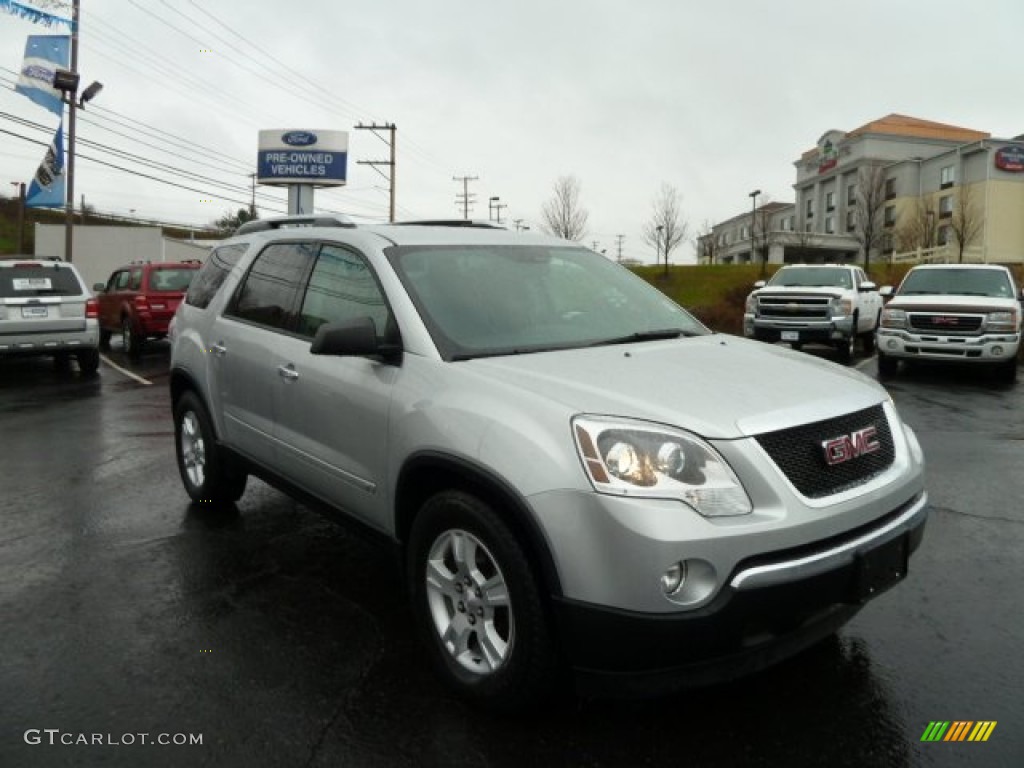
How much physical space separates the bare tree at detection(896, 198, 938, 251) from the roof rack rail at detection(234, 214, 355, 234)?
5580cm

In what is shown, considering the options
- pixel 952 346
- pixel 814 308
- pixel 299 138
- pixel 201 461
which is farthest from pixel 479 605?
pixel 299 138

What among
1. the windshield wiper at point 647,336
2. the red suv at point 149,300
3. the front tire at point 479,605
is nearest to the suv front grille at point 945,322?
the windshield wiper at point 647,336

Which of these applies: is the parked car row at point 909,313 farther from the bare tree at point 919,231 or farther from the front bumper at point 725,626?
the bare tree at point 919,231

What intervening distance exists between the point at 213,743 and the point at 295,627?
2.89ft

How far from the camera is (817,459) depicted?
2703 millimetres

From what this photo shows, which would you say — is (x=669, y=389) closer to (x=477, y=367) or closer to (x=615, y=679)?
(x=477, y=367)

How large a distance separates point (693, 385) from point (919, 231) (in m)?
58.9

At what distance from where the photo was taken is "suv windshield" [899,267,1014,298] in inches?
492

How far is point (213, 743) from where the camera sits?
268cm

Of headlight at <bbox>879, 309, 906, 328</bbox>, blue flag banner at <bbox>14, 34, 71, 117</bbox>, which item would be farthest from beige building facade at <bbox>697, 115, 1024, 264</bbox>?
blue flag banner at <bbox>14, 34, 71, 117</bbox>

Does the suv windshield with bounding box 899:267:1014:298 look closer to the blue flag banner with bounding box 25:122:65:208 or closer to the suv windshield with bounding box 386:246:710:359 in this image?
the suv windshield with bounding box 386:246:710:359

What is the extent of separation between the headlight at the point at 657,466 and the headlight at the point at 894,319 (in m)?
10.9

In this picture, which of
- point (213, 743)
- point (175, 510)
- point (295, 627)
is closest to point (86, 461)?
point (175, 510)

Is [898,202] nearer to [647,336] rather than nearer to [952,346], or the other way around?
[952,346]
